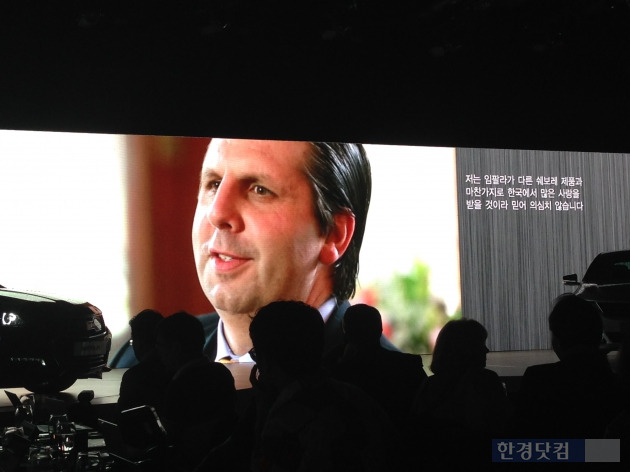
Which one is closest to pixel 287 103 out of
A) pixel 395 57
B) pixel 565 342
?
pixel 395 57

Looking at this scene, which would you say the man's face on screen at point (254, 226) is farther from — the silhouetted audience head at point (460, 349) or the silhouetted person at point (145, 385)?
the silhouetted audience head at point (460, 349)

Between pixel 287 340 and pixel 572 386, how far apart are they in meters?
0.95

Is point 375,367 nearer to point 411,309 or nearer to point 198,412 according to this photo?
point 198,412

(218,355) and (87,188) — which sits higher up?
(87,188)

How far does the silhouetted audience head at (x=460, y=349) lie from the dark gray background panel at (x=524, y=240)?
5.04 m

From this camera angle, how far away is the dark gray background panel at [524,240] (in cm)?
747

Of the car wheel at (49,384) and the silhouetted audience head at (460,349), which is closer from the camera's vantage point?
the silhouetted audience head at (460,349)

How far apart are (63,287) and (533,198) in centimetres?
469

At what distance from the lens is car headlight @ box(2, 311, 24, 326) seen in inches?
190

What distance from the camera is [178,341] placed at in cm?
227

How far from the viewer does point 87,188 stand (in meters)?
6.06

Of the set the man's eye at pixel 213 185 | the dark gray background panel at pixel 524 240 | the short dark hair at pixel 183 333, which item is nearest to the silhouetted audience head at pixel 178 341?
the short dark hair at pixel 183 333

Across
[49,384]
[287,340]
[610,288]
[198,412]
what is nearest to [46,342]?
[49,384]

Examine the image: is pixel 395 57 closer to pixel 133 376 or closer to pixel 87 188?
pixel 87 188
